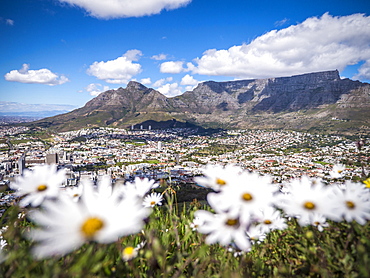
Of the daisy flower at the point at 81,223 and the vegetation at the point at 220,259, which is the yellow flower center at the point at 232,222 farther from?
the daisy flower at the point at 81,223

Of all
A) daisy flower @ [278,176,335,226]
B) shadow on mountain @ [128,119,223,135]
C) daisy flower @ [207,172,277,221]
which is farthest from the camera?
shadow on mountain @ [128,119,223,135]

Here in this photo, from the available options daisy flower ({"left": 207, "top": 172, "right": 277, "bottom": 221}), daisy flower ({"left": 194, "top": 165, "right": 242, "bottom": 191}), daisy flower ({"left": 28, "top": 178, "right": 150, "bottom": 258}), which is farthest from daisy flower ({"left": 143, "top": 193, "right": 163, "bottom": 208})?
daisy flower ({"left": 28, "top": 178, "right": 150, "bottom": 258})

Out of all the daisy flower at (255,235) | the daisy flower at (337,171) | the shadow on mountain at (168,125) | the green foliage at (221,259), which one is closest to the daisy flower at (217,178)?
the green foliage at (221,259)

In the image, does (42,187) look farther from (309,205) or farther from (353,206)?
(353,206)

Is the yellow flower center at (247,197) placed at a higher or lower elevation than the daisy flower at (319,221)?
higher

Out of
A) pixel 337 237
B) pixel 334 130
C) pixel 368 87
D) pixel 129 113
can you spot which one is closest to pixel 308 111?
pixel 368 87

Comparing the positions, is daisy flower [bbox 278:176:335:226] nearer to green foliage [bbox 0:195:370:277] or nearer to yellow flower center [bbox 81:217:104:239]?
green foliage [bbox 0:195:370:277]
